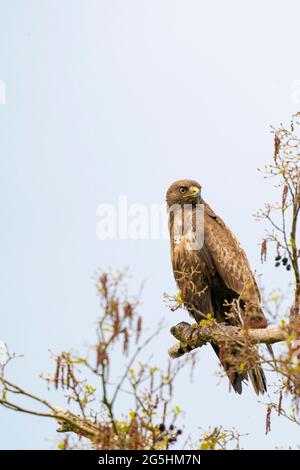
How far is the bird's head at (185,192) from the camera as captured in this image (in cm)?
1113

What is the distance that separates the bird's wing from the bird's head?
0.29 metres

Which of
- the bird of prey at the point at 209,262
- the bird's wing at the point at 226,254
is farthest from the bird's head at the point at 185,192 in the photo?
the bird's wing at the point at 226,254

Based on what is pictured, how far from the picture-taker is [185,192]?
1119cm

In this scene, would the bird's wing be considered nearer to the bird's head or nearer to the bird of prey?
the bird of prey

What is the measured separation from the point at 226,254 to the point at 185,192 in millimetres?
1063

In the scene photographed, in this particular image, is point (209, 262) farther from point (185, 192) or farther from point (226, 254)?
point (185, 192)

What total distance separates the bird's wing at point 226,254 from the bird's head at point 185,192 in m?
0.29

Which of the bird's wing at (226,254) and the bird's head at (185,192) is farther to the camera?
the bird's head at (185,192)

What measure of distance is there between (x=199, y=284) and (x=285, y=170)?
2736 mm

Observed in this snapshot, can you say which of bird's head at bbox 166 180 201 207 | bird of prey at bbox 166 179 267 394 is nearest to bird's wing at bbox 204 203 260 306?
bird of prey at bbox 166 179 267 394

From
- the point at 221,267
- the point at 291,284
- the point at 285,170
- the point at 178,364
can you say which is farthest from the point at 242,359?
the point at 221,267

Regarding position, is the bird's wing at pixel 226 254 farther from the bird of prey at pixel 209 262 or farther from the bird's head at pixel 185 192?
the bird's head at pixel 185 192

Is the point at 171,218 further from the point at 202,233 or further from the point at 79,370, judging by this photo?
the point at 79,370

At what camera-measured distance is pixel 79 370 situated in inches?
253
